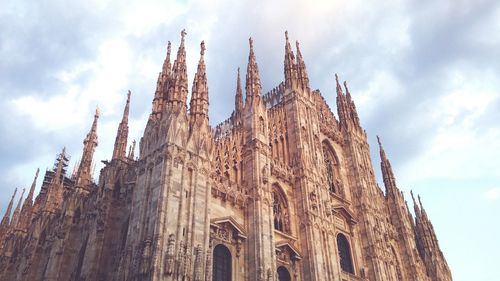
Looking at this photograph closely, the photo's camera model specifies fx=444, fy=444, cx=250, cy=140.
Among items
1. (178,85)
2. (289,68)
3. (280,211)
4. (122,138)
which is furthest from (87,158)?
(289,68)

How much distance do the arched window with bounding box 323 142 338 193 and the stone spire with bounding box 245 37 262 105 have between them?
9927 millimetres

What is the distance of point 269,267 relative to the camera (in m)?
24.3

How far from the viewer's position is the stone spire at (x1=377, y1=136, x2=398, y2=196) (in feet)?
148

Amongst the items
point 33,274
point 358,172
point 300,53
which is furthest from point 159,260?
point 300,53

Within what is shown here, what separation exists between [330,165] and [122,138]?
60.0ft

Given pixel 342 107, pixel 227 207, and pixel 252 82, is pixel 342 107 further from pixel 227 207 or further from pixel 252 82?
pixel 227 207

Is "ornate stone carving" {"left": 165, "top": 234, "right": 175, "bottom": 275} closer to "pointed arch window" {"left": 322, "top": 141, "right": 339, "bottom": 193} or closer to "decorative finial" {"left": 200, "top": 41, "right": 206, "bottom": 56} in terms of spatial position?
"decorative finial" {"left": 200, "top": 41, "right": 206, "bottom": 56}

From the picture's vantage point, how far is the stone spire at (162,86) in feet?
86.9

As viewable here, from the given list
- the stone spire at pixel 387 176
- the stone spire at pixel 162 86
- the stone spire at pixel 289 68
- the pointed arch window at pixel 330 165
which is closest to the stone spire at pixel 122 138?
the stone spire at pixel 162 86

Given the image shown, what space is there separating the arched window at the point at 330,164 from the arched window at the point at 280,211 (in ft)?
25.7

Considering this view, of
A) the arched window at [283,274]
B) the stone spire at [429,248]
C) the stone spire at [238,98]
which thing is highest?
the stone spire at [238,98]

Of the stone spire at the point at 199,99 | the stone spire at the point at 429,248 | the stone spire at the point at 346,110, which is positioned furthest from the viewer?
the stone spire at the point at 346,110

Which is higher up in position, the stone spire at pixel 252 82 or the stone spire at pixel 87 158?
the stone spire at pixel 252 82

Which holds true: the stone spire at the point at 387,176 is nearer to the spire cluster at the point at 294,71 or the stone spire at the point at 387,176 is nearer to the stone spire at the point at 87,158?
the spire cluster at the point at 294,71
